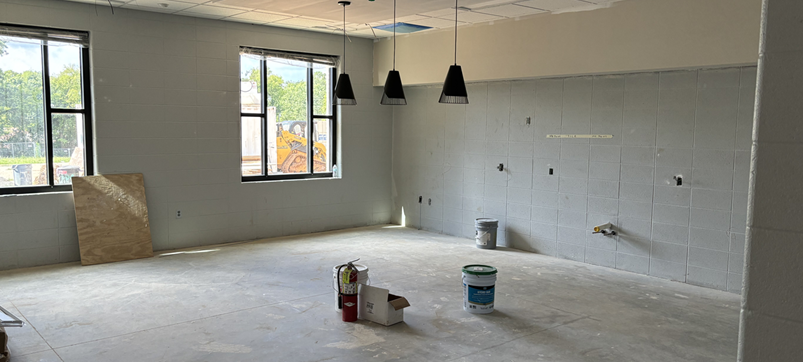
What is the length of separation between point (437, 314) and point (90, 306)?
2938 mm

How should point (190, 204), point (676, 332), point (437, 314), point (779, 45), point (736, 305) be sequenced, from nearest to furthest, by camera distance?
point (779, 45)
point (676, 332)
point (437, 314)
point (736, 305)
point (190, 204)

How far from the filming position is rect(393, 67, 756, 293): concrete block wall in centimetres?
576

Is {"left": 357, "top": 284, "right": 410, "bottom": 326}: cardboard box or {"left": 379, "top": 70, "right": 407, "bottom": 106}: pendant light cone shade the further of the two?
{"left": 379, "top": 70, "right": 407, "bottom": 106}: pendant light cone shade

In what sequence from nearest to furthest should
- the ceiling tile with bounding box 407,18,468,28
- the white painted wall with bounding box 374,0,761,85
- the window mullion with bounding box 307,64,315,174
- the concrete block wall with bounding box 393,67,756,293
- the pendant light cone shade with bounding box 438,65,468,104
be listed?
the white painted wall with bounding box 374,0,761,85 → the pendant light cone shade with bounding box 438,65,468,104 → the concrete block wall with bounding box 393,67,756,293 → the ceiling tile with bounding box 407,18,468,28 → the window mullion with bounding box 307,64,315,174

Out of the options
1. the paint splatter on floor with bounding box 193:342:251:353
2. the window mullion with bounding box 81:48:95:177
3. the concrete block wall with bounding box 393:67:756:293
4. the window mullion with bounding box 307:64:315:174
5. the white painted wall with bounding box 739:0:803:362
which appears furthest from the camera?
the window mullion with bounding box 307:64:315:174

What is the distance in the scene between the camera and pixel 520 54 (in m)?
7.10

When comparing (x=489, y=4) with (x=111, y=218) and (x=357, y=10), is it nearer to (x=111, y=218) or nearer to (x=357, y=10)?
(x=357, y=10)

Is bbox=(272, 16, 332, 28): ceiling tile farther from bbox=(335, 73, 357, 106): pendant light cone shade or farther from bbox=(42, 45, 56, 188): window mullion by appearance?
bbox=(42, 45, 56, 188): window mullion

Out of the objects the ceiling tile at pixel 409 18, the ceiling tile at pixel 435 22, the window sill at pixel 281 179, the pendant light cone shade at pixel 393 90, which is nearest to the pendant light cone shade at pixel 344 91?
the pendant light cone shade at pixel 393 90

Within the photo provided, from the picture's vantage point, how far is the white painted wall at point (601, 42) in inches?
212

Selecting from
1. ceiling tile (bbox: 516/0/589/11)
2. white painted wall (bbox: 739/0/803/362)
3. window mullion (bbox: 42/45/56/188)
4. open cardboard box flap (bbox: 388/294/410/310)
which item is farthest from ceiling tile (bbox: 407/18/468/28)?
white painted wall (bbox: 739/0/803/362)

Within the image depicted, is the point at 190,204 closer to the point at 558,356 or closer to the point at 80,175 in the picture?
the point at 80,175

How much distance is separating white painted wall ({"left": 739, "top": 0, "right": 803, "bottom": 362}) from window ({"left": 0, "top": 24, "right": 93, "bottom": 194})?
676 centimetres

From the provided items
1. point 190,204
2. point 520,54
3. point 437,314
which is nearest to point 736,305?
point 437,314
